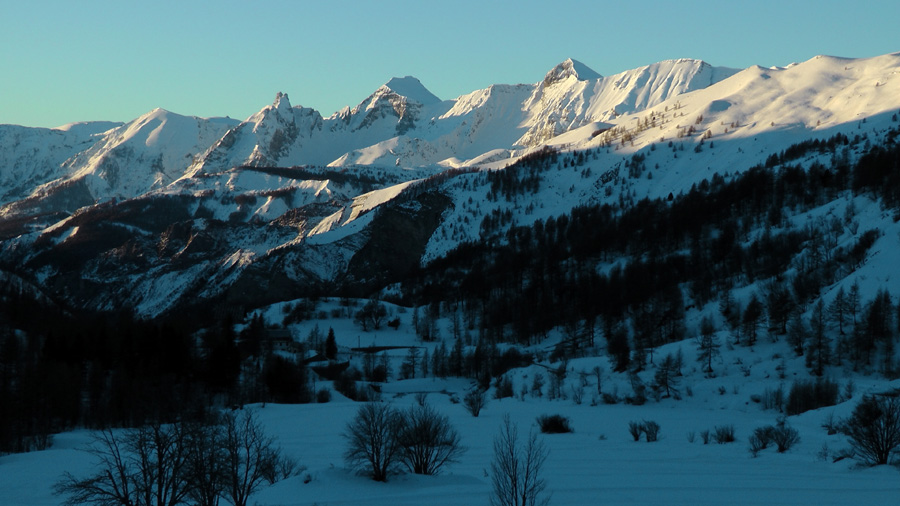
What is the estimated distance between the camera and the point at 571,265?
16362 centimetres

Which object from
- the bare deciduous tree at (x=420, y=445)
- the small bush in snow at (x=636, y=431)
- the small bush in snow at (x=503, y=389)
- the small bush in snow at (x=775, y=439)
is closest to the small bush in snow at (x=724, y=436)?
the small bush in snow at (x=775, y=439)

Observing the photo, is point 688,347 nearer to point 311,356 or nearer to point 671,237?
point 311,356

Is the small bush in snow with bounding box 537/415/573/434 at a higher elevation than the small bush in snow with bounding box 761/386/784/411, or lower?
lower

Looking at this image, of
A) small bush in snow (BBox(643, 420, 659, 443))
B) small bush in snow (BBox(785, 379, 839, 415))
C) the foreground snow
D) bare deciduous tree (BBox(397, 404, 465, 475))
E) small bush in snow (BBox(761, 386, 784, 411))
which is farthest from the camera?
small bush in snow (BBox(761, 386, 784, 411))

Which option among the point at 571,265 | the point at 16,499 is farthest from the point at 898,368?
the point at 571,265

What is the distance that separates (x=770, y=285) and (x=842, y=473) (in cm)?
6690

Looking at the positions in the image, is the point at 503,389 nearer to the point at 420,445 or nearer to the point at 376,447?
the point at 420,445

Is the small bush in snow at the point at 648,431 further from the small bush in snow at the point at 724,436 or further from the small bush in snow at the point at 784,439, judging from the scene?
the small bush in snow at the point at 784,439

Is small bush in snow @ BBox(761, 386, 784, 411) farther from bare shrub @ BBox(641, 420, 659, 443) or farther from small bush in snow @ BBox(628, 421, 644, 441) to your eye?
bare shrub @ BBox(641, 420, 659, 443)

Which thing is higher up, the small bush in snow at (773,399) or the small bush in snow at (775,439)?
the small bush in snow at (773,399)

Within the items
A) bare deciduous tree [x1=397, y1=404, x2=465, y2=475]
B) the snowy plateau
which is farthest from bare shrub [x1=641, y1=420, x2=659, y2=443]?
bare deciduous tree [x1=397, y1=404, x2=465, y2=475]

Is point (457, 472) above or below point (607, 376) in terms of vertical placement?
below

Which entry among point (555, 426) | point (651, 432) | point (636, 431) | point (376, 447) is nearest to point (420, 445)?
point (376, 447)

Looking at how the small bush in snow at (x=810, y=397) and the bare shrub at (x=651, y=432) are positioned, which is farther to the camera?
the small bush in snow at (x=810, y=397)
